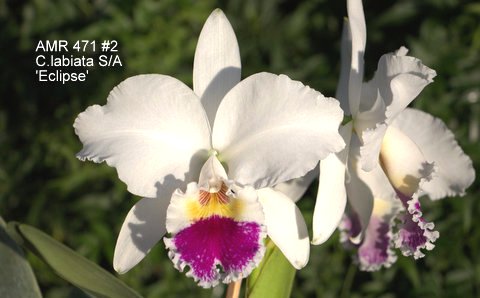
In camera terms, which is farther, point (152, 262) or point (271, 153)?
point (152, 262)

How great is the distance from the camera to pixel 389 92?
806mm

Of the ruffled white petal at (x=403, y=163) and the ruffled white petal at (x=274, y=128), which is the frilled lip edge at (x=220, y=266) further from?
the ruffled white petal at (x=403, y=163)

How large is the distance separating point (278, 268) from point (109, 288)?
194 mm

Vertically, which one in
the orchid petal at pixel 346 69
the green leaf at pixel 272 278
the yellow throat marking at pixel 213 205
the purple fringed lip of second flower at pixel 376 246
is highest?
the orchid petal at pixel 346 69

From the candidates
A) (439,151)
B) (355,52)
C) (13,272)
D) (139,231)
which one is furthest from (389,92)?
(13,272)

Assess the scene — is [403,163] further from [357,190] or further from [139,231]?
[139,231]

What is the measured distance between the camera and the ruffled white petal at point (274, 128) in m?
0.80

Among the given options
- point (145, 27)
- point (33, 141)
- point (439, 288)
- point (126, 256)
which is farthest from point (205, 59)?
point (33, 141)

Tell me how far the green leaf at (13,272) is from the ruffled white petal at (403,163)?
428mm

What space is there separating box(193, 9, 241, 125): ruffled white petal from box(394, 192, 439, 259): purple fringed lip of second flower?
0.80 feet

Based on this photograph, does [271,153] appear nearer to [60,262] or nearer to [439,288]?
[60,262]

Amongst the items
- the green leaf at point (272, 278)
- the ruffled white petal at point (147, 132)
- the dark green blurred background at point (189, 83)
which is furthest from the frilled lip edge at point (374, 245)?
the dark green blurred background at point (189, 83)

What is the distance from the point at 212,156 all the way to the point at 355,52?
0.20 metres

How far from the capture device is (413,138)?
3.04 ft
